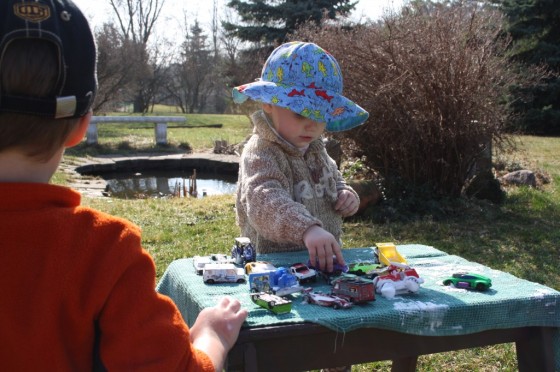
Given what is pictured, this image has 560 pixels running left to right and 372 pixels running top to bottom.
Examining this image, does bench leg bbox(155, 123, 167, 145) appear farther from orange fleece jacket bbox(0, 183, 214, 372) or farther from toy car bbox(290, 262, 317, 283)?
orange fleece jacket bbox(0, 183, 214, 372)

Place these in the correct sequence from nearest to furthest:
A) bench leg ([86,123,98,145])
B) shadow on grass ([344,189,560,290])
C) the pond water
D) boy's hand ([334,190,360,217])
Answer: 1. boy's hand ([334,190,360,217])
2. shadow on grass ([344,189,560,290])
3. the pond water
4. bench leg ([86,123,98,145])

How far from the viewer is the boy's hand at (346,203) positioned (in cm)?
260

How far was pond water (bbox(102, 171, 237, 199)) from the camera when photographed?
35.3 feet

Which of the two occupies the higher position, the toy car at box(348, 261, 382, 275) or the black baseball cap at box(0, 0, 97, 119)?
the black baseball cap at box(0, 0, 97, 119)

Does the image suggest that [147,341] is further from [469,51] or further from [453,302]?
[469,51]

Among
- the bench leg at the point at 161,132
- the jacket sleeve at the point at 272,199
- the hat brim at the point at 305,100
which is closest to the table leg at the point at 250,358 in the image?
the jacket sleeve at the point at 272,199

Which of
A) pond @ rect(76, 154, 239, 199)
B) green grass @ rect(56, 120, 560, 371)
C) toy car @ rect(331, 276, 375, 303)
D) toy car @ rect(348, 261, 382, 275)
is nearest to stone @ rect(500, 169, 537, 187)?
green grass @ rect(56, 120, 560, 371)

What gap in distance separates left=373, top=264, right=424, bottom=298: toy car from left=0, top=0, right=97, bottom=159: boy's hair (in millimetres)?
1087

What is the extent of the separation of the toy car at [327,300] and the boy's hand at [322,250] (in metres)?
0.25

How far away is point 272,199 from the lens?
2234mm

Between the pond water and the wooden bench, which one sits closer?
the pond water

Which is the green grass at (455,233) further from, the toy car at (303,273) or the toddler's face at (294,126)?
the toy car at (303,273)

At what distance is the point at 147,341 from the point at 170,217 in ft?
21.1


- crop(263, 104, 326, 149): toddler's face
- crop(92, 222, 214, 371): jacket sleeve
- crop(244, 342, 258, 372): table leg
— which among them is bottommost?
crop(244, 342, 258, 372): table leg
